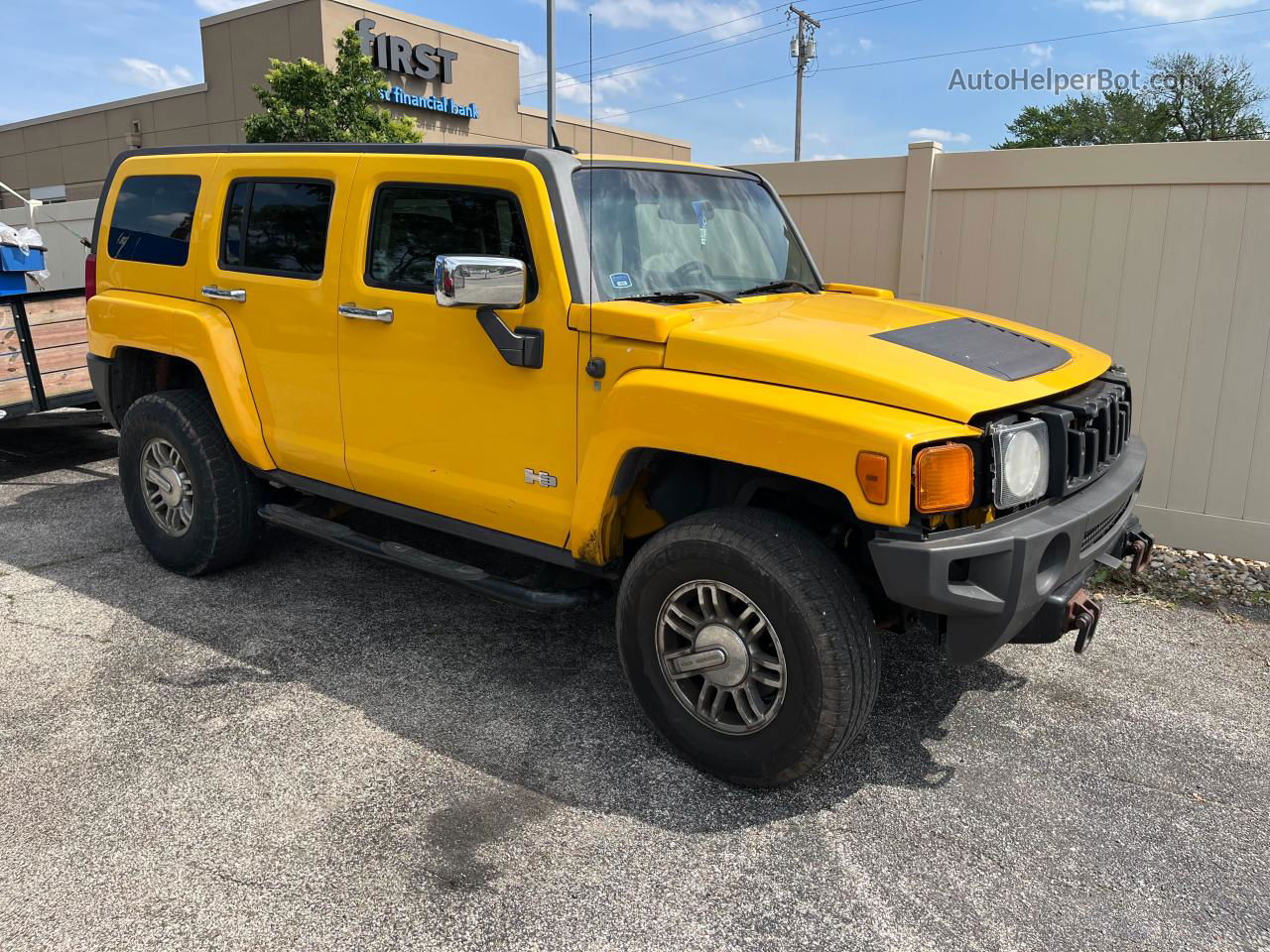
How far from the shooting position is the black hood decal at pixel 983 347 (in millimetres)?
3152

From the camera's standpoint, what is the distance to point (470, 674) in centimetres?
406

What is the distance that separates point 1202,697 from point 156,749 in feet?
13.3

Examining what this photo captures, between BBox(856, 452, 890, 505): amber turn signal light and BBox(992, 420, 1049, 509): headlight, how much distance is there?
1.23ft

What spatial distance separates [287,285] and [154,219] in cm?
123

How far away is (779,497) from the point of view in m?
3.44

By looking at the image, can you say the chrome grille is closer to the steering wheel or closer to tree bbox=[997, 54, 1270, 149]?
the steering wheel

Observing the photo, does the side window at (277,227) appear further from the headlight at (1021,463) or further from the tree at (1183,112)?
the tree at (1183,112)

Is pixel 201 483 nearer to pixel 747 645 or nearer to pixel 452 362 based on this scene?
pixel 452 362

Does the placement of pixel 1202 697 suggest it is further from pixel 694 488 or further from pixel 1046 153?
pixel 1046 153

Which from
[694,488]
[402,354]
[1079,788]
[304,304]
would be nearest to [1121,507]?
[1079,788]

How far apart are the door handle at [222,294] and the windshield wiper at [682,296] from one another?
2.05 meters

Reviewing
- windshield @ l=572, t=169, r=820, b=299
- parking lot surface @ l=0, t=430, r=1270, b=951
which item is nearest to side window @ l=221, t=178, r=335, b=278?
windshield @ l=572, t=169, r=820, b=299

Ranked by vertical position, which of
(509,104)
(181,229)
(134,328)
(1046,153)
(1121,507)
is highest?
(509,104)

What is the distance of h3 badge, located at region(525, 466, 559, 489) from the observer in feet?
11.6
